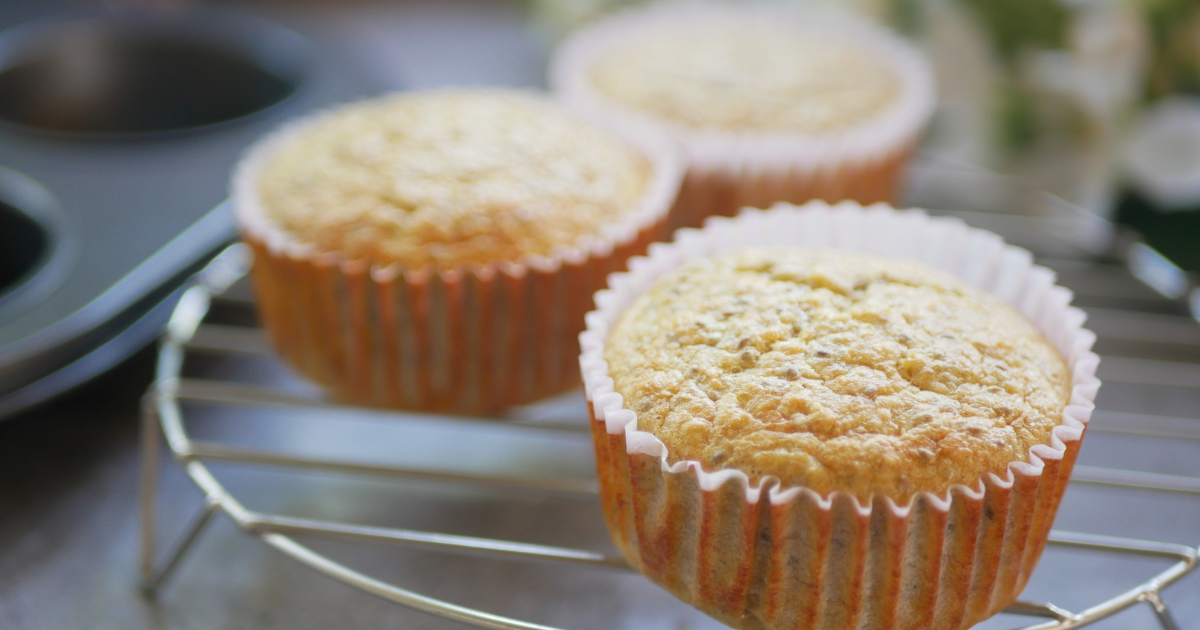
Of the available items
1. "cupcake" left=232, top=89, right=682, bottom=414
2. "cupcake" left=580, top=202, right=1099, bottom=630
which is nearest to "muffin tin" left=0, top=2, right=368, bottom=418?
"cupcake" left=232, top=89, right=682, bottom=414

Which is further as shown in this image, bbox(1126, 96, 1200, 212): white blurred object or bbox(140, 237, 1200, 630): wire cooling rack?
bbox(1126, 96, 1200, 212): white blurred object

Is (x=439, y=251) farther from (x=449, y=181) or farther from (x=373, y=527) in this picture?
(x=373, y=527)

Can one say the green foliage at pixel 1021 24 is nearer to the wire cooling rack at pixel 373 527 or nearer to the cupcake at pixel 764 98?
the cupcake at pixel 764 98

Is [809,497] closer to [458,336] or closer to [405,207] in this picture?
[458,336]

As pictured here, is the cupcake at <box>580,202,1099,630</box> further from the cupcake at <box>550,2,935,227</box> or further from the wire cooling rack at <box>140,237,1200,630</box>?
the cupcake at <box>550,2,935,227</box>

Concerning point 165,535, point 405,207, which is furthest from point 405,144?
point 165,535

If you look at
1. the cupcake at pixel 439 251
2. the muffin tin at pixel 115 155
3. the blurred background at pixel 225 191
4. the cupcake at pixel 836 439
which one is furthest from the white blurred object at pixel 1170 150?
the muffin tin at pixel 115 155
